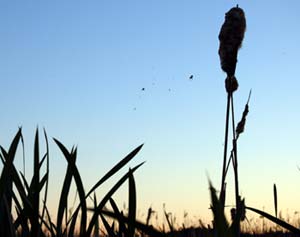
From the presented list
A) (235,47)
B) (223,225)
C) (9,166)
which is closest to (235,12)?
(235,47)

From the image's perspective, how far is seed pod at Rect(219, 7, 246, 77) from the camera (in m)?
2.08

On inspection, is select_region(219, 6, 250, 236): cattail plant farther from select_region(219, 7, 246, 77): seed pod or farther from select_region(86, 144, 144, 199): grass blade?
select_region(86, 144, 144, 199): grass blade

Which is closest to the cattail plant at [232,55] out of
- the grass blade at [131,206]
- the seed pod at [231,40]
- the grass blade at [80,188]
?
the seed pod at [231,40]

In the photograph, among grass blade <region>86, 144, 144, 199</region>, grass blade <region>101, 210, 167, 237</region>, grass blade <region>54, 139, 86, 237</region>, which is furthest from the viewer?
grass blade <region>86, 144, 144, 199</region>

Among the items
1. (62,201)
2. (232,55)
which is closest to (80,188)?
(62,201)

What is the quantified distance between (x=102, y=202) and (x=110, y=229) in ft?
1.23

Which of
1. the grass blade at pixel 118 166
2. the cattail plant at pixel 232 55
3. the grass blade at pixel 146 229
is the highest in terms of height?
the cattail plant at pixel 232 55

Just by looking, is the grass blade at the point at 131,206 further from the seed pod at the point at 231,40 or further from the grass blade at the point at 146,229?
the seed pod at the point at 231,40

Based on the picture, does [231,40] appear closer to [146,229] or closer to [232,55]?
[232,55]

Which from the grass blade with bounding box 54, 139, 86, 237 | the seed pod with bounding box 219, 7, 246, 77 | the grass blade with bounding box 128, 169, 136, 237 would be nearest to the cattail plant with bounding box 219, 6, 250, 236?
the seed pod with bounding box 219, 7, 246, 77

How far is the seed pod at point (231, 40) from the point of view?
208cm

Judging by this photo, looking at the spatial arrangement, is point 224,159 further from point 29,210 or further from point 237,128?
point 29,210

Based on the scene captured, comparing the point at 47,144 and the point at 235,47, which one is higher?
the point at 235,47

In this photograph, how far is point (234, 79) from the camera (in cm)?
210
